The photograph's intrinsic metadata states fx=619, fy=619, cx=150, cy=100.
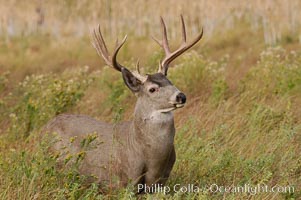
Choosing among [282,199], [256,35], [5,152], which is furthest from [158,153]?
[256,35]

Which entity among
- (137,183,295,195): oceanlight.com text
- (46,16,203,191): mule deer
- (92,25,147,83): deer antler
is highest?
(92,25,147,83): deer antler

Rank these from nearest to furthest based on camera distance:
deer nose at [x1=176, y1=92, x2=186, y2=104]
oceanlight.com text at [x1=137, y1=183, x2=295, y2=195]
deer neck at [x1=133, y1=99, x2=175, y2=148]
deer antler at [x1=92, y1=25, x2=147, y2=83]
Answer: deer nose at [x1=176, y1=92, x2=186, y2=104]
deer neck at [x1=133, y1=99, x2=175, y2=148]
oceanlight.com text at [x1=137, y1=183, x2=295, y2=195]
deer antler at [x1=92, y1=25, x2=147, y2=83]

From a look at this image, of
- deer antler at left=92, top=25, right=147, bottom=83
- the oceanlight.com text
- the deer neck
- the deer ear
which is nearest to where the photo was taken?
the deer neck

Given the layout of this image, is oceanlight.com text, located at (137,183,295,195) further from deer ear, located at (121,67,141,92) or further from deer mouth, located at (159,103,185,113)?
deer ear, located at (121,67,141,92)

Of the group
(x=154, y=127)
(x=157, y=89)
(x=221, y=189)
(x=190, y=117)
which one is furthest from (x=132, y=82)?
(x=190, y=117)

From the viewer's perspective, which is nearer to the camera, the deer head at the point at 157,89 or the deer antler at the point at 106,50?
the deer head at the point at 157,89

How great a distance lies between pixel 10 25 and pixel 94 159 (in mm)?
21895

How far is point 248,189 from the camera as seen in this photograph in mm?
5215

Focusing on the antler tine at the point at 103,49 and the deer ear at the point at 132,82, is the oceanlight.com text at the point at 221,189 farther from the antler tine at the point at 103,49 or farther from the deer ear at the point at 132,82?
the antler tine at the point at 103,49

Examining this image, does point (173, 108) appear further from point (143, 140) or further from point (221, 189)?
point (221, 189)

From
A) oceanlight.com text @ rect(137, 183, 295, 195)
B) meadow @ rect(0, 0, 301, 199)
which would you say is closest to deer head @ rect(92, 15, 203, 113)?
meadow @ rect(0, 0, 301, 199)

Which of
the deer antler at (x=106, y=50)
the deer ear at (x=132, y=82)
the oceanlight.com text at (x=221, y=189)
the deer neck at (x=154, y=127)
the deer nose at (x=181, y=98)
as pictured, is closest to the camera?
the deer nose at (x=181, y=98)

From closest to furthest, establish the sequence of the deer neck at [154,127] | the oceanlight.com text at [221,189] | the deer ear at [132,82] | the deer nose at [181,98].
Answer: the deer nose at [181,98] → the deer neck at [154,127] → the oceanlight.com text at [221,189] → the deer ear at [132,82]

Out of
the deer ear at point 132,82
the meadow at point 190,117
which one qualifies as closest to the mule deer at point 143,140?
the deer ear at point 132,82
